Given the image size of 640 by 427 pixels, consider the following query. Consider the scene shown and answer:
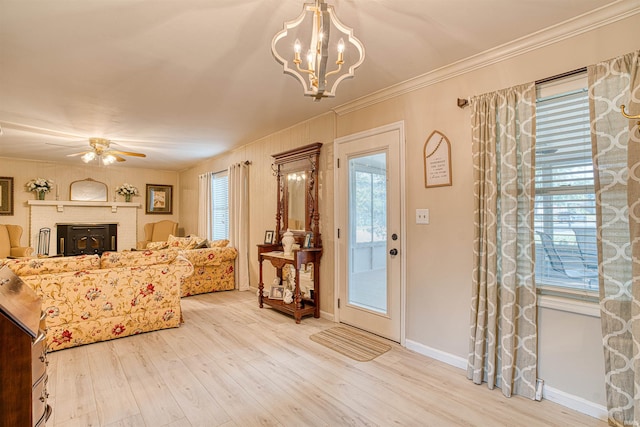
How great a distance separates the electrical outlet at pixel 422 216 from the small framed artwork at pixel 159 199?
7080 mm

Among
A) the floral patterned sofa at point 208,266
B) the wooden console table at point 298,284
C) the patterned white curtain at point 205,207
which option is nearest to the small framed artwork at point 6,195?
the floral patterned sofa at point 208,266

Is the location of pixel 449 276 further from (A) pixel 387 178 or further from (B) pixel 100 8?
(B) pixel 100 8

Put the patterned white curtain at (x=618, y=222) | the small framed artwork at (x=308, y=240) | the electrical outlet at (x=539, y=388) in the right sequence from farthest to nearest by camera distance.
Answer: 1. the small framed artwork at (x=308, y=240)
2. the electrical outlet at (x=539, y=388)
3. the patterned white curtain at (x=618, y=222)

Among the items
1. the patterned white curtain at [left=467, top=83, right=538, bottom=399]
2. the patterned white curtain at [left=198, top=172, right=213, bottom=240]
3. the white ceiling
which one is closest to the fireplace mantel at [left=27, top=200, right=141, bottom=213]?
the patterned white curtain at [left=198, top=172, right=213, bottom=240]

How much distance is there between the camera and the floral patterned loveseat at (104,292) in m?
2.89

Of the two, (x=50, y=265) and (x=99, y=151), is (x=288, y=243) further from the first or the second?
(x=99, y=151)

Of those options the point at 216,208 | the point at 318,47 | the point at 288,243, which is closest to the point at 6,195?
the point at 216,208

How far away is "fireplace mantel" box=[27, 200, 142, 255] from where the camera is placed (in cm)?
653

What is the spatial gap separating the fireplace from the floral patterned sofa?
257 centimetres

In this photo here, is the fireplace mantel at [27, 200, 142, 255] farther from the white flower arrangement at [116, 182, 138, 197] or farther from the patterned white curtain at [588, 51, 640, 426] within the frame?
the patterned white curtain at [588, 51, 640, 426]

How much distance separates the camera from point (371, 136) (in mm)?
3262

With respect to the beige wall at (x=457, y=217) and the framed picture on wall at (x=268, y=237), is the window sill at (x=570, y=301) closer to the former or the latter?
the beige wall at (x=457, y=217)

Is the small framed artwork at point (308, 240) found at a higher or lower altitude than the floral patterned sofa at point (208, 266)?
higher

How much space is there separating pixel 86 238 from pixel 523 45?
831 centimetres
